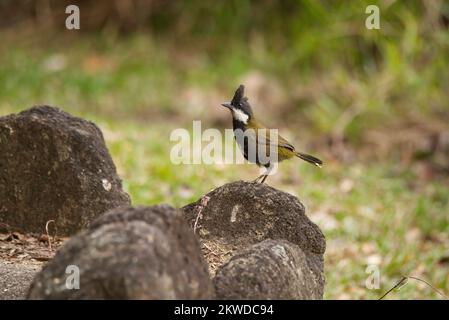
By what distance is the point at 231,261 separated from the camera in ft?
9.93

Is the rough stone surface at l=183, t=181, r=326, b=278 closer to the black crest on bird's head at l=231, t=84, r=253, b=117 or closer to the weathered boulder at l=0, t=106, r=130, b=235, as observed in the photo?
the black crest on bird's head at l=231, t=84, r=253, b=117

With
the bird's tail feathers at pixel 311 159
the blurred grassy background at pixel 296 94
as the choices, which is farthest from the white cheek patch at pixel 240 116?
the blurred grassy background at pixel 296 94

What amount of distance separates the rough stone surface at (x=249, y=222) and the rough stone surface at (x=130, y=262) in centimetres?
90

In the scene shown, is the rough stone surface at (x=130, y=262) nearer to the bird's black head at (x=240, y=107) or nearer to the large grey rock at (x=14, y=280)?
the large grey rock at (x=14, y=280)

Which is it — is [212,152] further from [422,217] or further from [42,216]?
[42,216]

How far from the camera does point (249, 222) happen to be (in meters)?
3.68

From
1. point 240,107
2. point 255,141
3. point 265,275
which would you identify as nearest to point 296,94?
point 255,141

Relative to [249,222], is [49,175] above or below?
above

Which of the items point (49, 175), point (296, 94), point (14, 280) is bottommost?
point (14, 280)

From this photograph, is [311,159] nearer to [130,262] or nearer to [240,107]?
[240,107]

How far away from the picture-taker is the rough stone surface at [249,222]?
3615 millimetres

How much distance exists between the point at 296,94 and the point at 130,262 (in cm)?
818

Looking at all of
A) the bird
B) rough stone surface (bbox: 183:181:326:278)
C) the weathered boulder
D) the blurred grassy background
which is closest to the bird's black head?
the bird
